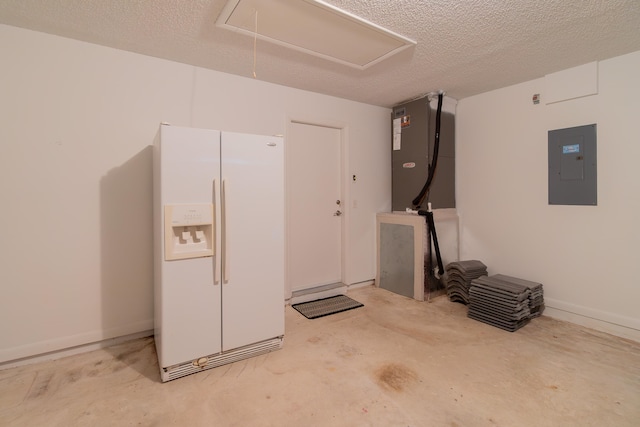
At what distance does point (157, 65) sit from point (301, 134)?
1.58 meters

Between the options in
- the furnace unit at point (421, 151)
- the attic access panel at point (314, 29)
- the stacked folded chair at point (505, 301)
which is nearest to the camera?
the attic access panel at point (314, 29)

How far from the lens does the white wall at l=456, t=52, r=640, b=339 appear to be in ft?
8.43

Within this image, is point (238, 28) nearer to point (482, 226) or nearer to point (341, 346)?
point (341, 346)

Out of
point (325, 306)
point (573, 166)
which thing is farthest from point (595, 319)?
point (325, 306)

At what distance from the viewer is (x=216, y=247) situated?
212 cm

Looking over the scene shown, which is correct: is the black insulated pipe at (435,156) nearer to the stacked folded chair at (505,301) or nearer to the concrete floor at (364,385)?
the stacked folded chair at (505,301)

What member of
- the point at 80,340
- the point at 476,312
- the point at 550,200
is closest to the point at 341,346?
the point at 476,312

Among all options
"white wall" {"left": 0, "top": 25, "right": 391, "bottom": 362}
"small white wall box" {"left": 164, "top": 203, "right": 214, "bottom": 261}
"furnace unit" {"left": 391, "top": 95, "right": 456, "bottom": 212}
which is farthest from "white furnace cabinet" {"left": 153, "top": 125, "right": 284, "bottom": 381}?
"furnace unit" {"left": 391, "top": 95, "right": 456, "bottom": 212}

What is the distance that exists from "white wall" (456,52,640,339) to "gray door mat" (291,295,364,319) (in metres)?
1.75

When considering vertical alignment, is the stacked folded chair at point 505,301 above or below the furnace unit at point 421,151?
below

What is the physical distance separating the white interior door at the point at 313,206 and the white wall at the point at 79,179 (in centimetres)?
101

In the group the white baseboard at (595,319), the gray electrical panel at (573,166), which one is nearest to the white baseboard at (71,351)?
the white baseboard at (595,319)

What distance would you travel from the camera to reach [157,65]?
262cm

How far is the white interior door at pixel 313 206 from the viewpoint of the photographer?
11.5ft
